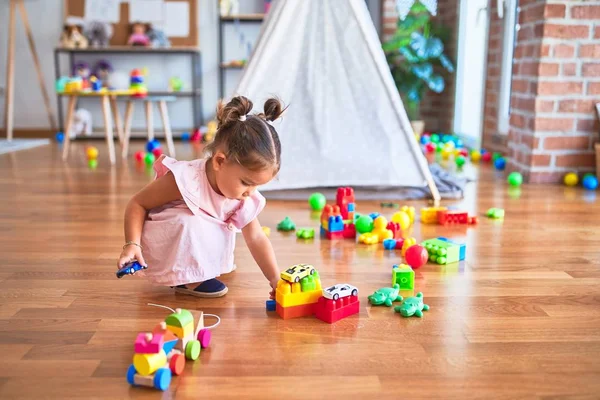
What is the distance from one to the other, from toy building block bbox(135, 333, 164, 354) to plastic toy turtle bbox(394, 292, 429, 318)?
53 cm

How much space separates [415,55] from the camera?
432cm

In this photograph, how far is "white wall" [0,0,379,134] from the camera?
4.89 meters

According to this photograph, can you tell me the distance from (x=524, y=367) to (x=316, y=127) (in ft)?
5.32

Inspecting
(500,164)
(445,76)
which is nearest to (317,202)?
(500,164)

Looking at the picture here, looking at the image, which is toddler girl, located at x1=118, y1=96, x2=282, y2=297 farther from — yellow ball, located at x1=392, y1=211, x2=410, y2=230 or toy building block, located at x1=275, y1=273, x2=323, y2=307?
yellow ball, located at x1=392, y1=211, x2=410, y2=230

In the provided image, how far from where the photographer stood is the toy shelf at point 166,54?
465 cm

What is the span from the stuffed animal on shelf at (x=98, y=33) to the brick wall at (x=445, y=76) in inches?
87.7

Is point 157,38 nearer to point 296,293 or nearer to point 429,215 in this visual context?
point 429,215

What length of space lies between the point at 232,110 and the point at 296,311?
1.44 ft

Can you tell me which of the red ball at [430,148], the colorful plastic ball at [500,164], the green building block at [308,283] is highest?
the red ball at [430,148]

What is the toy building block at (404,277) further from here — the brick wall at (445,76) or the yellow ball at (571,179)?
the brick wall at (445,76)

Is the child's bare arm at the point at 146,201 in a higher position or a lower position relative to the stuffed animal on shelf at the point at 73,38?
lower

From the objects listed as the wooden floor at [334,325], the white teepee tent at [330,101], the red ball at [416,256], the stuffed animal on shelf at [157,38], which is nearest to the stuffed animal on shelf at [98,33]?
the stuffed animal on shelf at [157,38]

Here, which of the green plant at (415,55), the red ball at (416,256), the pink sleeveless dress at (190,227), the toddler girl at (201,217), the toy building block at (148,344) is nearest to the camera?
the toy building block at (148,344)
